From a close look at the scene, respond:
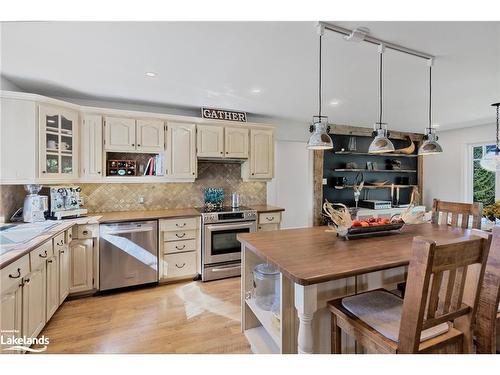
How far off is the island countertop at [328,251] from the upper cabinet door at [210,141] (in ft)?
6.37

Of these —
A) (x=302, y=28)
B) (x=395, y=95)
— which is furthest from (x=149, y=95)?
(x=395, y=95)

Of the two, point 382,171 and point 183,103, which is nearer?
point 183,103

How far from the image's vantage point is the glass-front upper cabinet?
102 inches

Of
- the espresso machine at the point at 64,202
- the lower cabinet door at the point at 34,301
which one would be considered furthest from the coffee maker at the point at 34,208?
the lower cabinet door at the point at 34,301

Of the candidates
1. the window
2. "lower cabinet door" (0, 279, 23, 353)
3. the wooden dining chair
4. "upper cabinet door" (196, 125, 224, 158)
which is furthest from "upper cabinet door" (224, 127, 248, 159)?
the window

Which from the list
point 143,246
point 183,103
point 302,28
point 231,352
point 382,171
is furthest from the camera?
point 382,171

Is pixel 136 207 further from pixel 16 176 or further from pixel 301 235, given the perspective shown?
pixel 301 235

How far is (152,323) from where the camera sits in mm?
2309

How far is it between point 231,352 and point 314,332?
0.81 meters

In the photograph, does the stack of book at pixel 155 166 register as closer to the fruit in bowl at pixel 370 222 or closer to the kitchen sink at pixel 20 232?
the kitchen sink at pixel 20 232

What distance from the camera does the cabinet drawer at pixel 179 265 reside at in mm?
3146

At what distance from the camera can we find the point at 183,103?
11.5 feet

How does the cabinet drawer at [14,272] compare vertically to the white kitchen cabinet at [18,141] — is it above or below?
below

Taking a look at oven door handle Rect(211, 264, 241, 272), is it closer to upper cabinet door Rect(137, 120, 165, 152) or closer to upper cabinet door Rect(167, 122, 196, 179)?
upper cabinet door Rect(167, 122, 196, 179)
